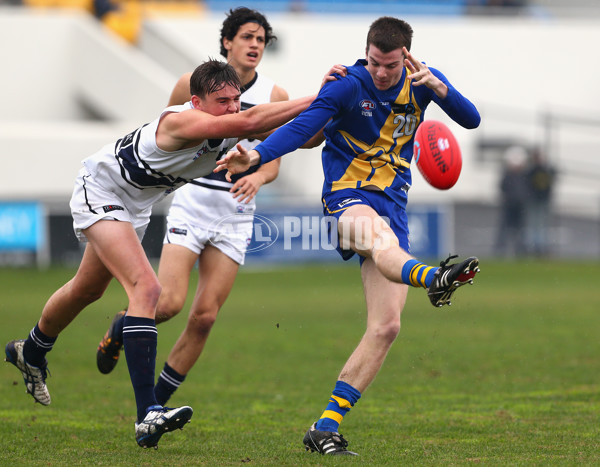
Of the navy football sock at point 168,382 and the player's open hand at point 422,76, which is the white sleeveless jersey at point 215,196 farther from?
the player's open hand at point 422,76

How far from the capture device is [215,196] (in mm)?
6844

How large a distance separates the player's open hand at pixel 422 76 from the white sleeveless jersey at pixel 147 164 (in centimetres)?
112

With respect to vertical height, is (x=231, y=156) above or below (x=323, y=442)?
above

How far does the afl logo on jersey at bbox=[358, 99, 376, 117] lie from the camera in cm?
562

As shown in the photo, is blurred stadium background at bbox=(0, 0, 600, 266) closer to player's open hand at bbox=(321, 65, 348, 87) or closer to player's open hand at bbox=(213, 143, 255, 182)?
player's open hand at bbox=(321, 65, 348, 87)

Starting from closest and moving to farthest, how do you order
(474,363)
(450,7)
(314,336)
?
(474,363), (314,336), (450,7)

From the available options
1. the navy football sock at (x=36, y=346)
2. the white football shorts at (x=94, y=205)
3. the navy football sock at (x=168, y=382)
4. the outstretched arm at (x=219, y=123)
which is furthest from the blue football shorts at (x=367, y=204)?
the navy football sock at (x=36, y=346)

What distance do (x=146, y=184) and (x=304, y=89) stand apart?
1951 centimetres

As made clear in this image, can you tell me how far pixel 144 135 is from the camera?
18.7 feet

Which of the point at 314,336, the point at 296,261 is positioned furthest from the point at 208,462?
the point at 296,261

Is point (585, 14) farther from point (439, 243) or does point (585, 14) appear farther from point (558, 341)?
point (558, 341)

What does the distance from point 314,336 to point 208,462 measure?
6115mm

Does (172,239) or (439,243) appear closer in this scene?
(172,239)

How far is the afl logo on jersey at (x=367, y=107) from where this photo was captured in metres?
5.62
